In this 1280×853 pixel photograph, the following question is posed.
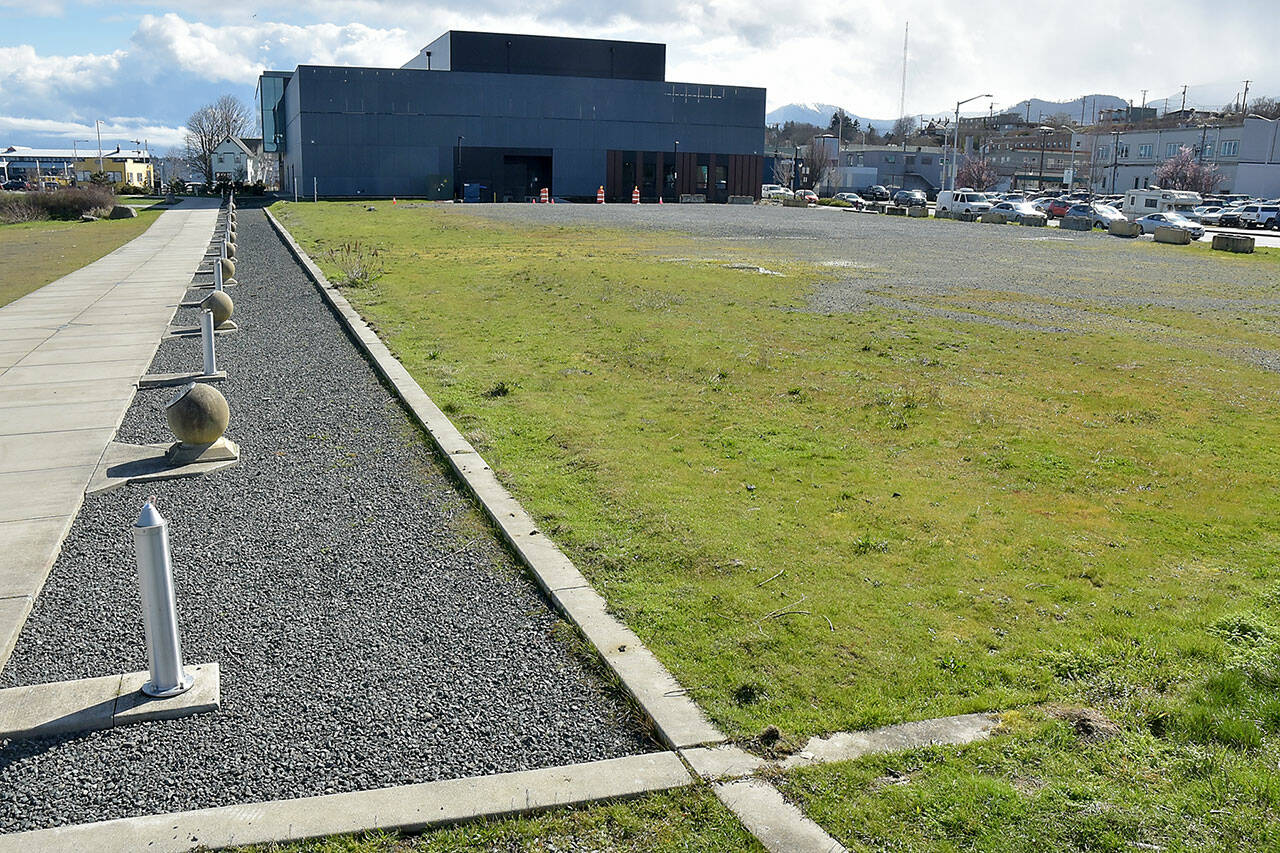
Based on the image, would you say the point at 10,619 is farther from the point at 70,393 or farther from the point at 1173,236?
the point at 1173,236

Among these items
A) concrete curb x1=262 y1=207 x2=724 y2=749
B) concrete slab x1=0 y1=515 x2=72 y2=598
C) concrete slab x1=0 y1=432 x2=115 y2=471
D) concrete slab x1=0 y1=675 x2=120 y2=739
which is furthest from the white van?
concrete slab x1=0 y1=675 x2=120 y2=739

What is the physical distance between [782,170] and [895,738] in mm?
157186

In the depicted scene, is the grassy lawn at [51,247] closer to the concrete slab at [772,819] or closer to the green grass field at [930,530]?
the green grass field at [930,530]

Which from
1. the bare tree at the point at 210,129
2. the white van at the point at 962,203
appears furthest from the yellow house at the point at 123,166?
the white van at the point at 962,203

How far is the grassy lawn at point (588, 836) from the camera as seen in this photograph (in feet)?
12.1

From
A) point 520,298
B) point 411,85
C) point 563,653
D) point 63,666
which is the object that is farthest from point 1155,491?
point 411,85

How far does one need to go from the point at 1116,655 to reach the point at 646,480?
360cm

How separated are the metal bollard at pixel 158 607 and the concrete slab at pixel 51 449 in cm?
442

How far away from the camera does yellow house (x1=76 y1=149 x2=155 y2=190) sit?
5689 inches

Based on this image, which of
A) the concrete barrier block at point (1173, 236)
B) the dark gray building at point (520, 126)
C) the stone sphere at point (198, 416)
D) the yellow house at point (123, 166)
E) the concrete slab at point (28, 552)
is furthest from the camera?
the yellow house at point (123, 166)

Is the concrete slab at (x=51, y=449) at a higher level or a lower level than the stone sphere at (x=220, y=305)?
lower

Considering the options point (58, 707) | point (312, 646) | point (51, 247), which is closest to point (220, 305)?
point (312, 646)

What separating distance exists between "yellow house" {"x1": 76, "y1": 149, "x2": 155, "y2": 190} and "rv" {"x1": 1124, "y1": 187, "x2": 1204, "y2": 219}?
115804 mm

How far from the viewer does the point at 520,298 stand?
18859 mm
